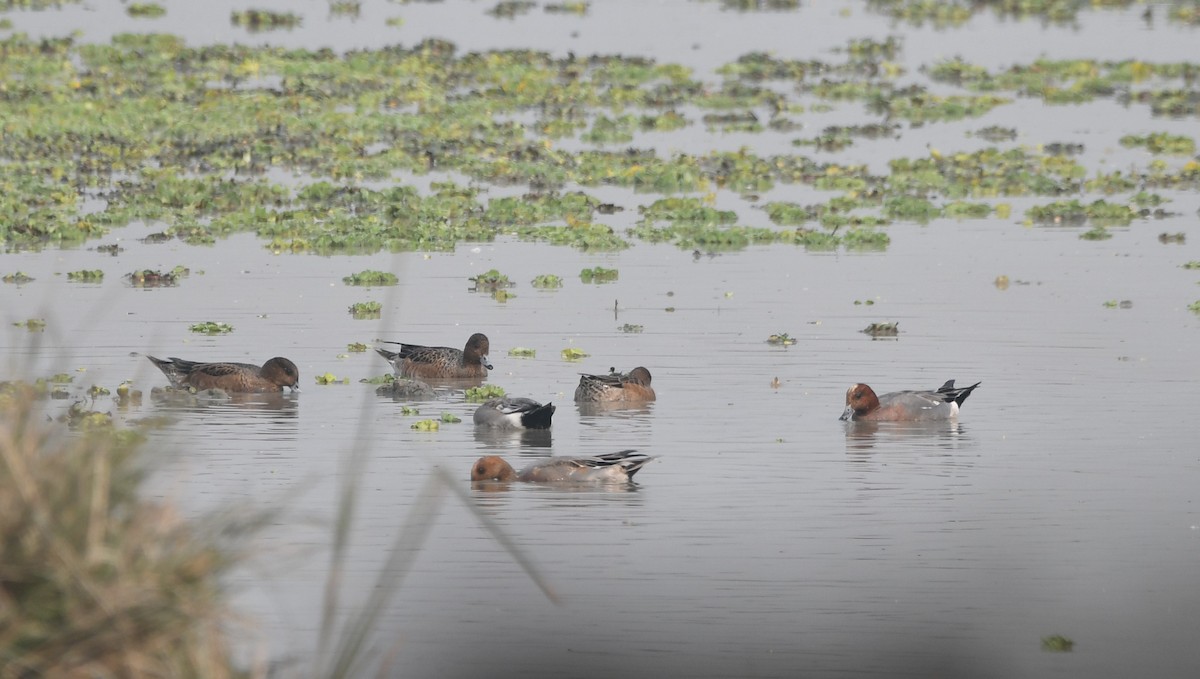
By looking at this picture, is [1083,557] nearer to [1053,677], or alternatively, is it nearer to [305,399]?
[1053,677]

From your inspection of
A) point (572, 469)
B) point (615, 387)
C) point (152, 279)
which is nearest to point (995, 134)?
point (152, 279)

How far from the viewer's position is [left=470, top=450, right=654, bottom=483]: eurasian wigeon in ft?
46.1

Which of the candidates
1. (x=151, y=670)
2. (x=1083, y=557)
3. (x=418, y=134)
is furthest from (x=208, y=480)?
(x=418, y=134)

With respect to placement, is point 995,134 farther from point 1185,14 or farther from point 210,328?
point 1185,14

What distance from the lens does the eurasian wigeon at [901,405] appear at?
1623 cm

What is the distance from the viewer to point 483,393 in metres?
17.3

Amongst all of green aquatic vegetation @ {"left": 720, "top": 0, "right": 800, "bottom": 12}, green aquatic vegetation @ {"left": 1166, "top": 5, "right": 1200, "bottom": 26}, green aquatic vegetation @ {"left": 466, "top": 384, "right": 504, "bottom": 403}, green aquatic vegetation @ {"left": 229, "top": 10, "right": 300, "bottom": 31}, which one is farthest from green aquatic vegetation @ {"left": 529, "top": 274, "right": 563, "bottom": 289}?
green aquatic vegetation @ {"left": 720, "top": 0, "right": 800, "bottom": 12}

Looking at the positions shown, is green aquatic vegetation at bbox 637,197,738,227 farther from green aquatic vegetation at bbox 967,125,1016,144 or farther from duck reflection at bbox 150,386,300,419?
duck reflection at bbox 150,386,300,419

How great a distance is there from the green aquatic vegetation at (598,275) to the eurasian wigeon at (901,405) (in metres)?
6.49

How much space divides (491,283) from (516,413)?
626 cm

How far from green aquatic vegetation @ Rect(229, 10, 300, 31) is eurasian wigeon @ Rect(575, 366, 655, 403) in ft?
119

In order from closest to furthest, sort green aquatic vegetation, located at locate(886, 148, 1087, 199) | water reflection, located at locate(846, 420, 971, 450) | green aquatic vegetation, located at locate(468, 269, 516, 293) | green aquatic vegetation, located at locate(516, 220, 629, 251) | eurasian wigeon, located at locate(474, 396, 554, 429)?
water reflection, located at locate(846, 420, 971, 450), eurasian wigeon, located at locate(474, 396, 554, 429), green aquatic vegetation, located at locate(468, 269, 516, 293), green aquatic vegetation, located at locate(516, 220, 629, 251), green aquatic vegetation, located at locate(886, 148, 1087, 199)

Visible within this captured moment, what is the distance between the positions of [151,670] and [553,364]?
12556 millimetres

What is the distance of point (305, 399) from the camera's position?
55.6ft
